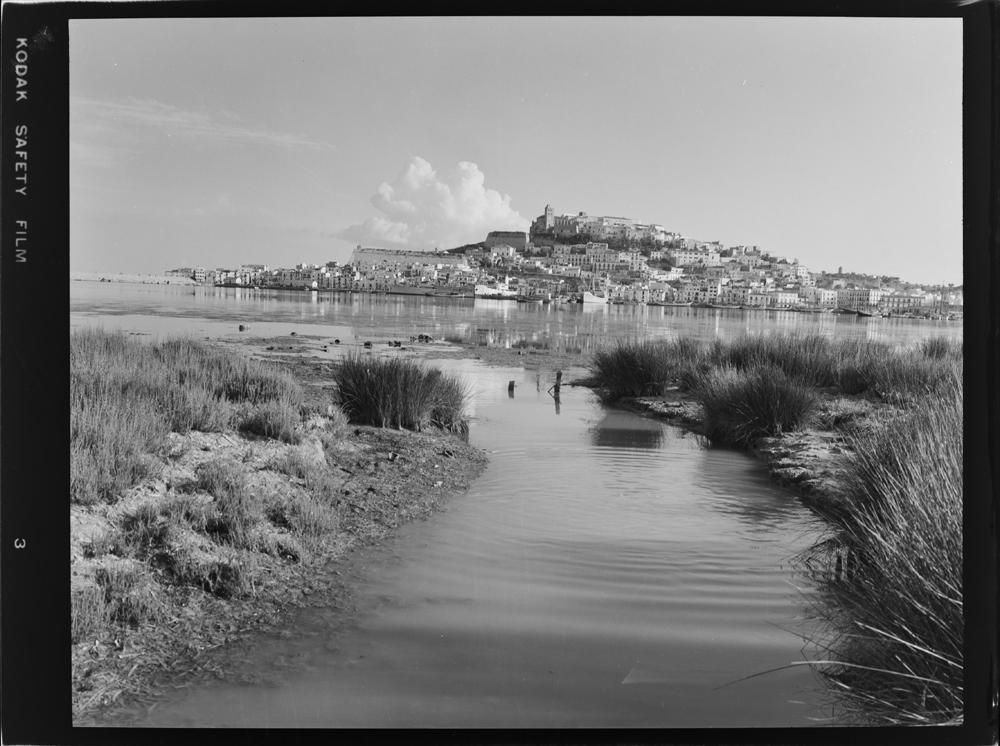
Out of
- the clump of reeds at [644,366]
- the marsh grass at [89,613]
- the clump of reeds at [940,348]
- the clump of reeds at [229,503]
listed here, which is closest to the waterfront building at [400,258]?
the clump of reeds at [229,503]

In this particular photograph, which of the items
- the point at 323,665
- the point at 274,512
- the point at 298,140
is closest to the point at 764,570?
the point at 323,665

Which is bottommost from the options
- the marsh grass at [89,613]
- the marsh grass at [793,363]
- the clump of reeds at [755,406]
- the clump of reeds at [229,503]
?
the marsh grass at [89,613]

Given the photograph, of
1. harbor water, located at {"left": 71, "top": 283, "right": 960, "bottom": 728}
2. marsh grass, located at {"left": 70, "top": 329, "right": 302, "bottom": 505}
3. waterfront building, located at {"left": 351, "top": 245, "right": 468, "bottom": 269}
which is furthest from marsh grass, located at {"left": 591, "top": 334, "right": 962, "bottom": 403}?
marsh grass, located at {"left": 70, "top": 329, "right": 302, "bottom": 505}

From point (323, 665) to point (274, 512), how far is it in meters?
1.16

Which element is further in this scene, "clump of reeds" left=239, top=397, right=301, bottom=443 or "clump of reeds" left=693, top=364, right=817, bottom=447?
"clump of reeds" left=693, top=364, right=817, bottom=447

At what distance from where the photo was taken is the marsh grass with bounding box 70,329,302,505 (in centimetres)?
326

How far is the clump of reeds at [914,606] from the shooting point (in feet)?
8.07

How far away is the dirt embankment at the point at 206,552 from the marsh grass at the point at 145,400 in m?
0.09

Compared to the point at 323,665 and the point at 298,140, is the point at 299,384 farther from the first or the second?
the point at 323,665

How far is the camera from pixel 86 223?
8.73ft

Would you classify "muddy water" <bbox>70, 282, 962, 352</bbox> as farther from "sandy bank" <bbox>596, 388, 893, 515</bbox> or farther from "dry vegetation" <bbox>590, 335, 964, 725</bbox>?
"sandy bank" <bbox>596, 388, 893, 515</bbox>

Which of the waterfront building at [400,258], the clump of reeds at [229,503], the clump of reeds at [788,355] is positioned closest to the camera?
the clump of reeds at [229,503]

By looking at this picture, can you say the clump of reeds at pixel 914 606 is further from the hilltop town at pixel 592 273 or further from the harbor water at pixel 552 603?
the hilltop town at pixel 592 273

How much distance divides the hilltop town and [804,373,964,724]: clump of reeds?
64.6 inches
